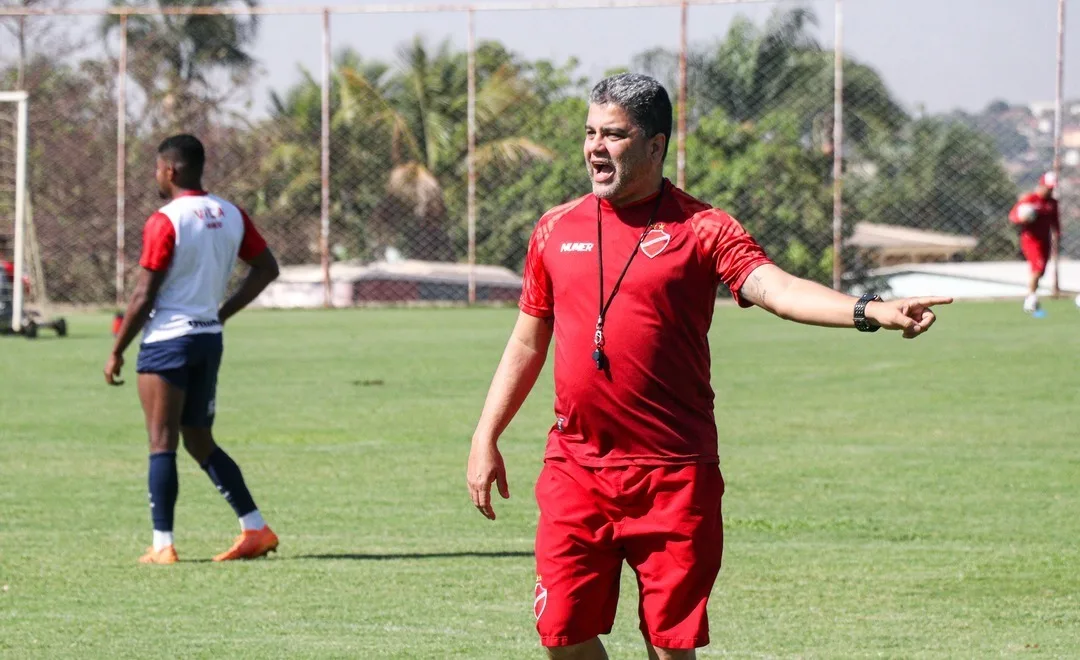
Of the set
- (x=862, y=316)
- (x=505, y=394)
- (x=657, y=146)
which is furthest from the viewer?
(x=505, y=394)

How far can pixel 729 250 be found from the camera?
197 inches

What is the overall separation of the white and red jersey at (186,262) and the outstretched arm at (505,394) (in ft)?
13.3

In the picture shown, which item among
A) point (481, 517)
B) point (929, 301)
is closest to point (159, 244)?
point (481, 517)

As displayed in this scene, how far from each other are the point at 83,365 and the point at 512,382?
54.0 ft

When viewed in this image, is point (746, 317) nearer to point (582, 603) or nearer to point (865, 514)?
point (865, 514)

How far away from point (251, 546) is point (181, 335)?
3.69ft

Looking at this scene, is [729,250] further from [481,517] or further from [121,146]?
[121,146]

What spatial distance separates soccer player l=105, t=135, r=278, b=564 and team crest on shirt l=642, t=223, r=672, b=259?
4499mm

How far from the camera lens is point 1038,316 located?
2394 cm

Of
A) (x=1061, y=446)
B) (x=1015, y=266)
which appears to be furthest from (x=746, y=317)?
(x=1061, y=446)

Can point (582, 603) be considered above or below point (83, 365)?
above

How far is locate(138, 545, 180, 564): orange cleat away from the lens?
8984 millimetres

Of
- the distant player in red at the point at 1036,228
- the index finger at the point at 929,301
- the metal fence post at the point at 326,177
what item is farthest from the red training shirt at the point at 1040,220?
the index finger at the point at 929,301

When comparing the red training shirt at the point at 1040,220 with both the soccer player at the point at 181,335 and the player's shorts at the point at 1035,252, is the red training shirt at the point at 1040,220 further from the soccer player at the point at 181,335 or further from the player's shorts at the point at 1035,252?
the soccer player at the point at 181,335
